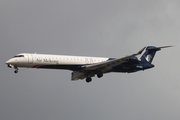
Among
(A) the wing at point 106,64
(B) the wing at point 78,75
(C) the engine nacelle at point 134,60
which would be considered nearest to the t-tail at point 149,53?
(C) the engine nacelle at point 134,60

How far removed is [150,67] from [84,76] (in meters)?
7.54

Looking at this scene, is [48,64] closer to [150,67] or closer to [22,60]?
[22,60]

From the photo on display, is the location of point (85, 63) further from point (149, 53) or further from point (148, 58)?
point (149, 53)

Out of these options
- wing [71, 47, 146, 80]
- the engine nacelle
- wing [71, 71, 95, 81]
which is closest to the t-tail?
the engine nacelle

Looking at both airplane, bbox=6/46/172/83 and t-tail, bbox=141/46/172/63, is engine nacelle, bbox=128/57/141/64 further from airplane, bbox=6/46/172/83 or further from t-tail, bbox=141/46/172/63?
t-tail, bbox=141/46/172/63

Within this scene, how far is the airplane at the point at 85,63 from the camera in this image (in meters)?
52.3

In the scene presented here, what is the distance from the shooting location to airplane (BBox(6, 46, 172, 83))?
5231 cm

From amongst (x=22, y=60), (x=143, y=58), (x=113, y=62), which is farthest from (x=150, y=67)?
(x=22, y=60)

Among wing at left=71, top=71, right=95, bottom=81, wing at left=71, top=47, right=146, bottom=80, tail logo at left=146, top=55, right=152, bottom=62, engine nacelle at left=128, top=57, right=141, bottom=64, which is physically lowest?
wing at left=71, top=71, right=95, bottom=81

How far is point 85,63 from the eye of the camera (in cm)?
5494

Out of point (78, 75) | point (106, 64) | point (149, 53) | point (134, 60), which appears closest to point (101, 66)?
point (106, 64)

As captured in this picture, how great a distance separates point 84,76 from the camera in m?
58.2

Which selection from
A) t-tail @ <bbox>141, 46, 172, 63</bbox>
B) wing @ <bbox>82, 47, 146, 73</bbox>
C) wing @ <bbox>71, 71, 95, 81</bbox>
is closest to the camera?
wing @ <bbox>82, 47, 146, 73</bbox>

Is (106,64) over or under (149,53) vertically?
under
